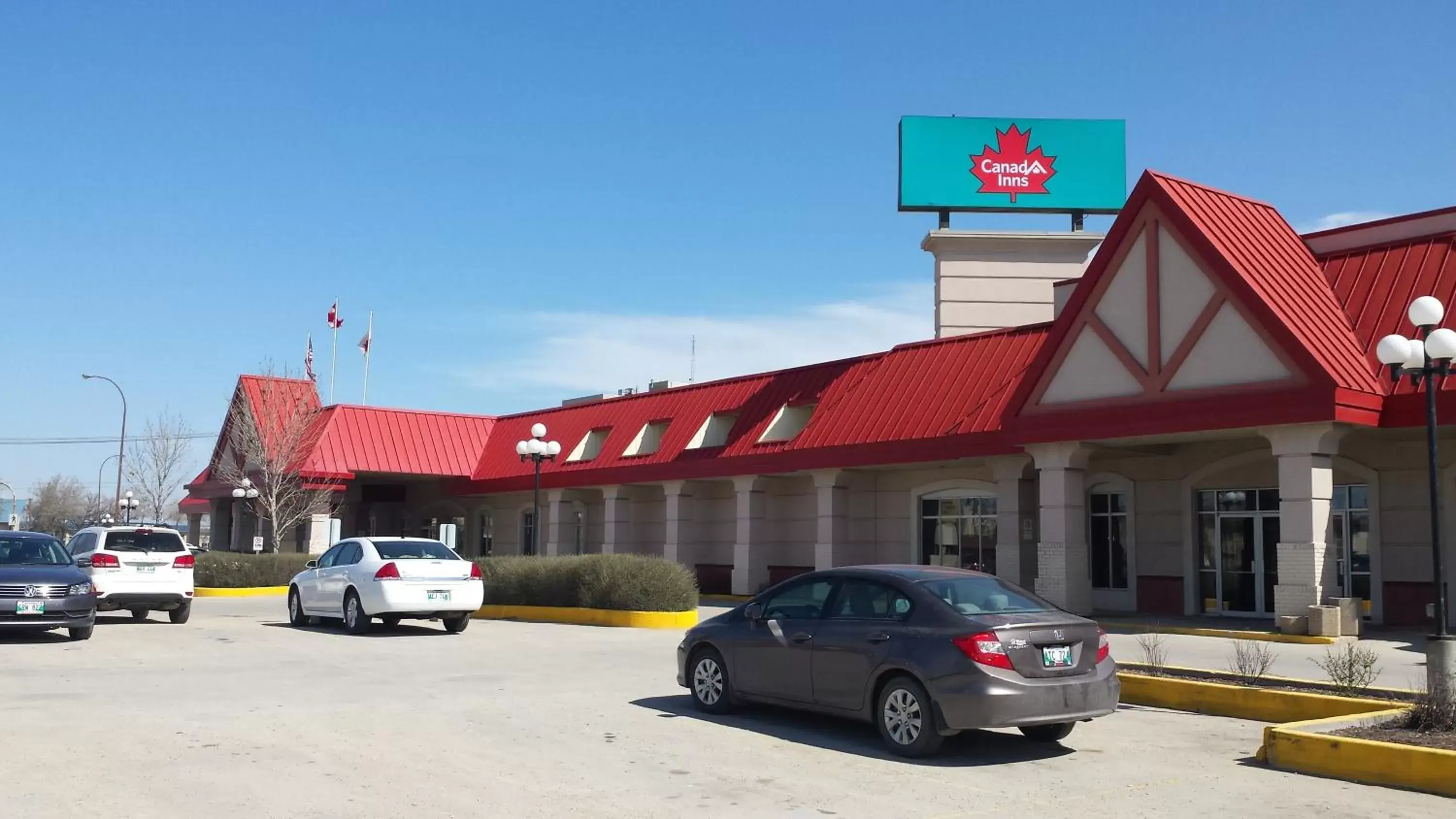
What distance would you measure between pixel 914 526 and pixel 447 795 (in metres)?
23.0

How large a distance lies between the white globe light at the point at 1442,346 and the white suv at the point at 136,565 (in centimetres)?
1898

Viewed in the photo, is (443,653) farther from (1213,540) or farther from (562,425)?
(562,425)

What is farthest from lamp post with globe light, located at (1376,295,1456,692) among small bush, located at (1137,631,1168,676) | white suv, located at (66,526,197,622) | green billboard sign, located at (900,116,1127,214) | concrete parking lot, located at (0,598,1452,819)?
green billboard sign, located at (900,116,1127,214)

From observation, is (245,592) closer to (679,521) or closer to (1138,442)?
(679,521)

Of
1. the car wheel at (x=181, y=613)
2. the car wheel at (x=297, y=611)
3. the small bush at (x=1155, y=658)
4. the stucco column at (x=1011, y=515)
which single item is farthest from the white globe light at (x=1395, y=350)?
the car wheel at (x=181, y=613)

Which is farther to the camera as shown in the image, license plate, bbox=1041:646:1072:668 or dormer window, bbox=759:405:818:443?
dormer window, bbox=759:405:818:443

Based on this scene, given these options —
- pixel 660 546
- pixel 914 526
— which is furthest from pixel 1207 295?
pixel 660 546

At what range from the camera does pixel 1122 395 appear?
22422 mm

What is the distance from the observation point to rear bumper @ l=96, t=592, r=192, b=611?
21156 millimetres

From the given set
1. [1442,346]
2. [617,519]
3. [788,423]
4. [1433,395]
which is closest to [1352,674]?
[1433,395]

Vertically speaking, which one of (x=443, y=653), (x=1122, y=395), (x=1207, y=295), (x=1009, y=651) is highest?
(x=1207, y=295)

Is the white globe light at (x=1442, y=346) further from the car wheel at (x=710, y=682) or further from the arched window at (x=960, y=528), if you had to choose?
the arched window at (x=960, y=528)

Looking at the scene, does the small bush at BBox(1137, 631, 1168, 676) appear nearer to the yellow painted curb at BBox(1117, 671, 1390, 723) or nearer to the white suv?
the yellow painted curb at BBox(1117, 671, 1390, 723)

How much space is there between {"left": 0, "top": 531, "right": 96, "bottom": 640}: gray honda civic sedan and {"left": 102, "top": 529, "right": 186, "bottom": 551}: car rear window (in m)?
2.18
